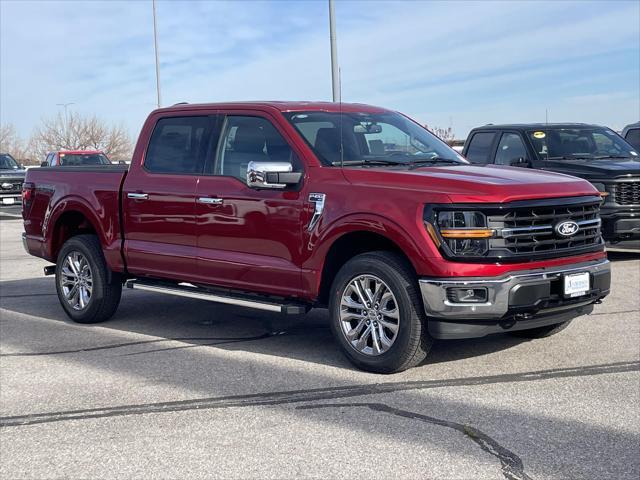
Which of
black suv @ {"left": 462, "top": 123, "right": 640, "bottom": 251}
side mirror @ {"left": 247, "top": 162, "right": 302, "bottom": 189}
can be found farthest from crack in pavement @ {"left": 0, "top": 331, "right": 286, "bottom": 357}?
black suv @ {"left": 462, "top": 123, "right": 640, "bottom": 251}

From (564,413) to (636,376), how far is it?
1.09 m

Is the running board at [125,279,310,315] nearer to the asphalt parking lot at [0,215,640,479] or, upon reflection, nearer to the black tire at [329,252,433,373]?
the asphalt parking lot at [0,215,640,479]

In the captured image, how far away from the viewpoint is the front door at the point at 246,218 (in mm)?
6594

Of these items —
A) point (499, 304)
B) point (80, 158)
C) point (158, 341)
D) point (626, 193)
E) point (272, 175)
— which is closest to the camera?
point (499, 304)

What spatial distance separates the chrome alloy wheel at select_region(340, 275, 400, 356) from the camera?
19.8ft

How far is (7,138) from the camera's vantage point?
3462 inches

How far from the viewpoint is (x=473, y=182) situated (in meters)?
5.82

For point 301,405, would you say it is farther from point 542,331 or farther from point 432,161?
point 542,331

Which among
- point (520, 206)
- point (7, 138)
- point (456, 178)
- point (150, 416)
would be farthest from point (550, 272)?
point (7, 138)

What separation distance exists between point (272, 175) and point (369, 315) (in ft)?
4.23

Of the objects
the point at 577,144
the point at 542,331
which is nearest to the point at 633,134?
the point at 577,144

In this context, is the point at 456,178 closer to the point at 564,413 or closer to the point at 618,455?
the point at 564,413

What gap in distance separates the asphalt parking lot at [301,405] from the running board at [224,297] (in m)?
0.39

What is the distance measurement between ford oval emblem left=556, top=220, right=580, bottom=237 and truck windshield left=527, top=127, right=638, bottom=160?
5.98 metres
